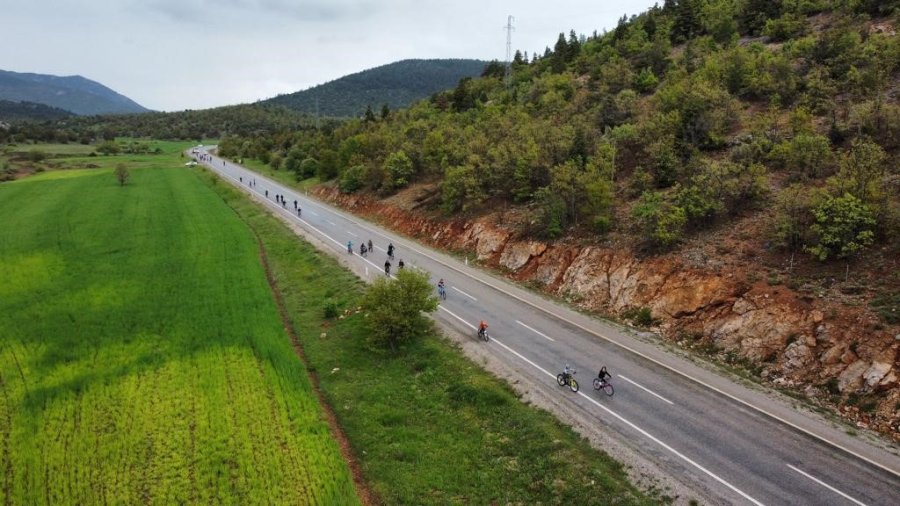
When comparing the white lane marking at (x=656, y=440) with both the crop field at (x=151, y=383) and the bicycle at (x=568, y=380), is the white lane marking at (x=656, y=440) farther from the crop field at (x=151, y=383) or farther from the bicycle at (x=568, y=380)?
the crop field at (x=151, y=383)

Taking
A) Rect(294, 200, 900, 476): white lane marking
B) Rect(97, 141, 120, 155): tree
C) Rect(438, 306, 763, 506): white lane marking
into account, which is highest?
Rect(97, 141, 120, 155): tree

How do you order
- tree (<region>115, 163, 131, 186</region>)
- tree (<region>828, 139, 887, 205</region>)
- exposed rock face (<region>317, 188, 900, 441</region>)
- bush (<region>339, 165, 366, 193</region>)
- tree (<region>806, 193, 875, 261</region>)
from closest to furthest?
1. exposed rock face (<region>317, 188, 900, 441</region>)
2. tree (<region>806, 193, 875, 261</region>)
3. tree (<region>828, 139, 887, 205</region>)
4. bush (<region>339, 165, 366, 193</region>)
5. tree (<region>115, 163, 131, 186</region>)

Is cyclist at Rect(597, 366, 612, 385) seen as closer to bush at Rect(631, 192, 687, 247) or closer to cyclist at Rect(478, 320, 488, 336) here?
cyclist at Rect(478, 320, 488, 336)

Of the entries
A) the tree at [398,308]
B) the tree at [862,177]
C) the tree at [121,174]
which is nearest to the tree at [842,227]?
the tree at [862,177]

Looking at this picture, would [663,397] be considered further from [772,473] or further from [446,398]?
[446,398]

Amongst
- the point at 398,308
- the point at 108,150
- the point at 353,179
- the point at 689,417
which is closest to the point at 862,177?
the point at 689,417

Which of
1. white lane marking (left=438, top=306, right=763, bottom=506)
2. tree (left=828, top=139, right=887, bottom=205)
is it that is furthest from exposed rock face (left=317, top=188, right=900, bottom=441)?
white lane marking (left=438, top=306, right=763, bottom=506)
